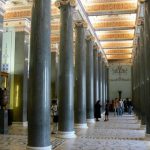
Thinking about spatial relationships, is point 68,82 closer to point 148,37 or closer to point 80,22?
point 148,37

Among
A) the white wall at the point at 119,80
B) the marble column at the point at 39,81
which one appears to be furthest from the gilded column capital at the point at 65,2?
the white wall at the point at 119,80

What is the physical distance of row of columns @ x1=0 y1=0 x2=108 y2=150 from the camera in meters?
8.44

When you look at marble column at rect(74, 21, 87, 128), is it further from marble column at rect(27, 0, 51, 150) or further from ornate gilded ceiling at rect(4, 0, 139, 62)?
marble column at rect(27, 0, 51, 150)

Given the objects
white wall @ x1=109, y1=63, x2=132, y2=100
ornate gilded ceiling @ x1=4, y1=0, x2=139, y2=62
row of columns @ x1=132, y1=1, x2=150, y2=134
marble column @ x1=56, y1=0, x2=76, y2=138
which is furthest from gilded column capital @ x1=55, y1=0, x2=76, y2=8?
white wall @ x1=109, y1=63, x2=132, y2=100

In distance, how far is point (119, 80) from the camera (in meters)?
39.4

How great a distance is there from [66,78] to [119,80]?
28.0m

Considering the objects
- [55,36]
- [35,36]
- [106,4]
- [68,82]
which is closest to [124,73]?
[55,36]

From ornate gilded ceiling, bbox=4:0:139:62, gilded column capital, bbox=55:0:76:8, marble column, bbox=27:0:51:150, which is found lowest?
marble column, bbox=27:0:51:150

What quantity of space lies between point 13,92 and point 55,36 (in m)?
7.98

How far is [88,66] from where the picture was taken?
19891 mm

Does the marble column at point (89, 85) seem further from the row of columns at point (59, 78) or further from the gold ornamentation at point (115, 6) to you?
the gold ornamentation at point (115, 6)

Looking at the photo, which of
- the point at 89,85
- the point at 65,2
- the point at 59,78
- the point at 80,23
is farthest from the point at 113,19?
the point at 59,78

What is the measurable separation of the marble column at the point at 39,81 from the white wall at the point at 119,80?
3065cm

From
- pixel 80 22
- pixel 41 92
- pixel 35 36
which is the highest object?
pixel 80 22
